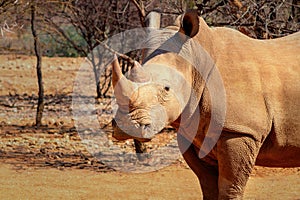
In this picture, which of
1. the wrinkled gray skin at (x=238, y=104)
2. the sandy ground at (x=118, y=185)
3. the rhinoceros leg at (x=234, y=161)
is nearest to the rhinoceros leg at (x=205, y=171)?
the wrinkled gray skin at (x=238, y=104)

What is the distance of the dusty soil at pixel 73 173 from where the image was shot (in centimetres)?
820

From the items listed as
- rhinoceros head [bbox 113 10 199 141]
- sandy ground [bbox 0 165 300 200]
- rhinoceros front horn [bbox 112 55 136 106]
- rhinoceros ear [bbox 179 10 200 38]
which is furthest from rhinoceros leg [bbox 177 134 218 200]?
sandy ground [bbox 0 165 300 200]

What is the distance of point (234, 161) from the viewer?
172 inches

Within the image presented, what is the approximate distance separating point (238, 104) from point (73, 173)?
18.2ft

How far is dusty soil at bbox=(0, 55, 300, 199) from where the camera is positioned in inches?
323

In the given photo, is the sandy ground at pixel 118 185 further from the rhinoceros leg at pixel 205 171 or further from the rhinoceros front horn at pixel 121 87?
the rhinoceros front horn at pixel 121 87

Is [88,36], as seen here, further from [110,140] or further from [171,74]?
[171,74]

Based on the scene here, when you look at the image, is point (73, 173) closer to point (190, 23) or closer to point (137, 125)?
point (190, 23)

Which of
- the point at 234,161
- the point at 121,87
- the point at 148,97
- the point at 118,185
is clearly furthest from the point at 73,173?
the point at 121,87

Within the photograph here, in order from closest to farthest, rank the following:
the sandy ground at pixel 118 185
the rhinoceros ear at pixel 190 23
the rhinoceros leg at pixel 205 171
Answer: the rhinoceros ear at pixel 190 23, the rhinoceros leg at pixel 205 171, the sandy ground at pixel 118 185

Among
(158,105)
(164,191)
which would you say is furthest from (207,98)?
(164,191)

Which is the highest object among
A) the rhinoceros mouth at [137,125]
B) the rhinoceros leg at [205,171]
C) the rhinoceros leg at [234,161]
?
the rhinoceros mouth at [137,125]

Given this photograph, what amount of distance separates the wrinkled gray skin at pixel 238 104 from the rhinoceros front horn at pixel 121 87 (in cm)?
34

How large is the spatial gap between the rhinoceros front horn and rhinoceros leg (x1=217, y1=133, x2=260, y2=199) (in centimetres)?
102
